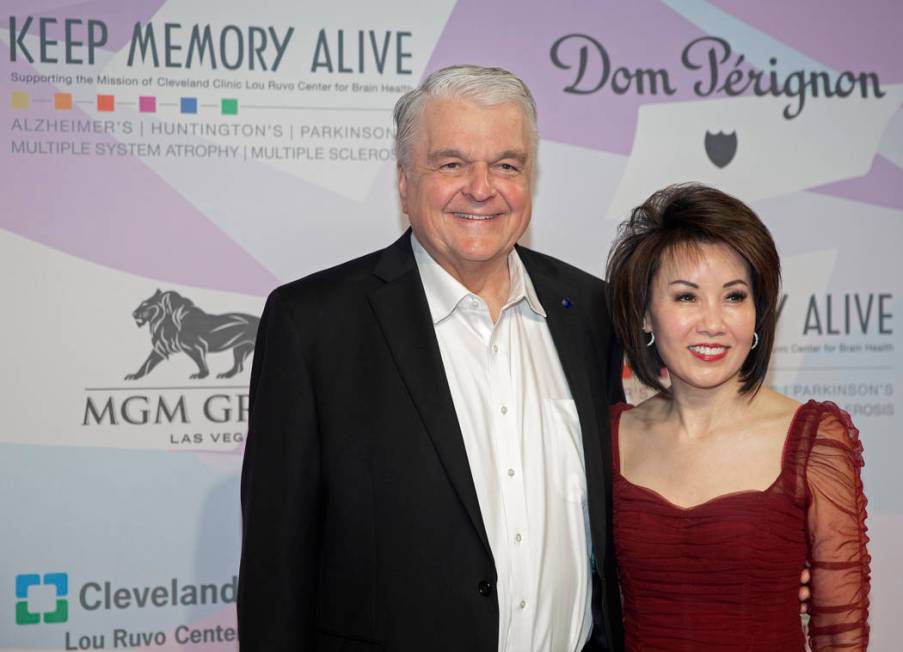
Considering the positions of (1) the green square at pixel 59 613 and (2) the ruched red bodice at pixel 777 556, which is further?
(1) the green square at pixel 59 613

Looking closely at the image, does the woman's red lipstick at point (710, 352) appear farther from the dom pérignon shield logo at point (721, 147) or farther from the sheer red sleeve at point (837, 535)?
the dom pérignon shield logo at point (721, 147)

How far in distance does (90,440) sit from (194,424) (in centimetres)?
33

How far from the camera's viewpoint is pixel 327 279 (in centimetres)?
211

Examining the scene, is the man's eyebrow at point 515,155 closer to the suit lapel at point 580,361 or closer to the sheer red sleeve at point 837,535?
the suit lapel at point 580,361

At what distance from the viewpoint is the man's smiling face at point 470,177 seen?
6.77ft

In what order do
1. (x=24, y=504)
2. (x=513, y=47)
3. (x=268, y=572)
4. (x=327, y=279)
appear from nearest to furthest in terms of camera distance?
(x=268, y=572)
(x=327, y=279)
(x=24, y=504)
(x=513, y=47)

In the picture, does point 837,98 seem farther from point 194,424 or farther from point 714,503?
point 194,424

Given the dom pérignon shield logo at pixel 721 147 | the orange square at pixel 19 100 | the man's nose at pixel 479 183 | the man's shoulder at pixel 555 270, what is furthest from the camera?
the dom pérignon shield logo at pixel 721 147

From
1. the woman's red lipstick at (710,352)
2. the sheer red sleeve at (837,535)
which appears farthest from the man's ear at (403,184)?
the sheer red sleeve at (837,535)

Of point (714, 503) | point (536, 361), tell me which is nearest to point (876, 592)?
point (714, 503)

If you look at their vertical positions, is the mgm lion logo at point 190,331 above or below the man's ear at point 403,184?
below

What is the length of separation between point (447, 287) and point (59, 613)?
1.86 metres

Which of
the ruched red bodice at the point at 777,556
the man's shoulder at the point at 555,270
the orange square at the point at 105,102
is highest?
the orange square at the point at 105,102

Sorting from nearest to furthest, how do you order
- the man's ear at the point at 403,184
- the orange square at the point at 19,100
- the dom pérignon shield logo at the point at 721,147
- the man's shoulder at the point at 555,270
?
the man's ear at the point at 403,184
the man's shoulder at the point at 555,270
the orange square at the point at 19,100
the dom pérignon shield logo at the point at 721,147
